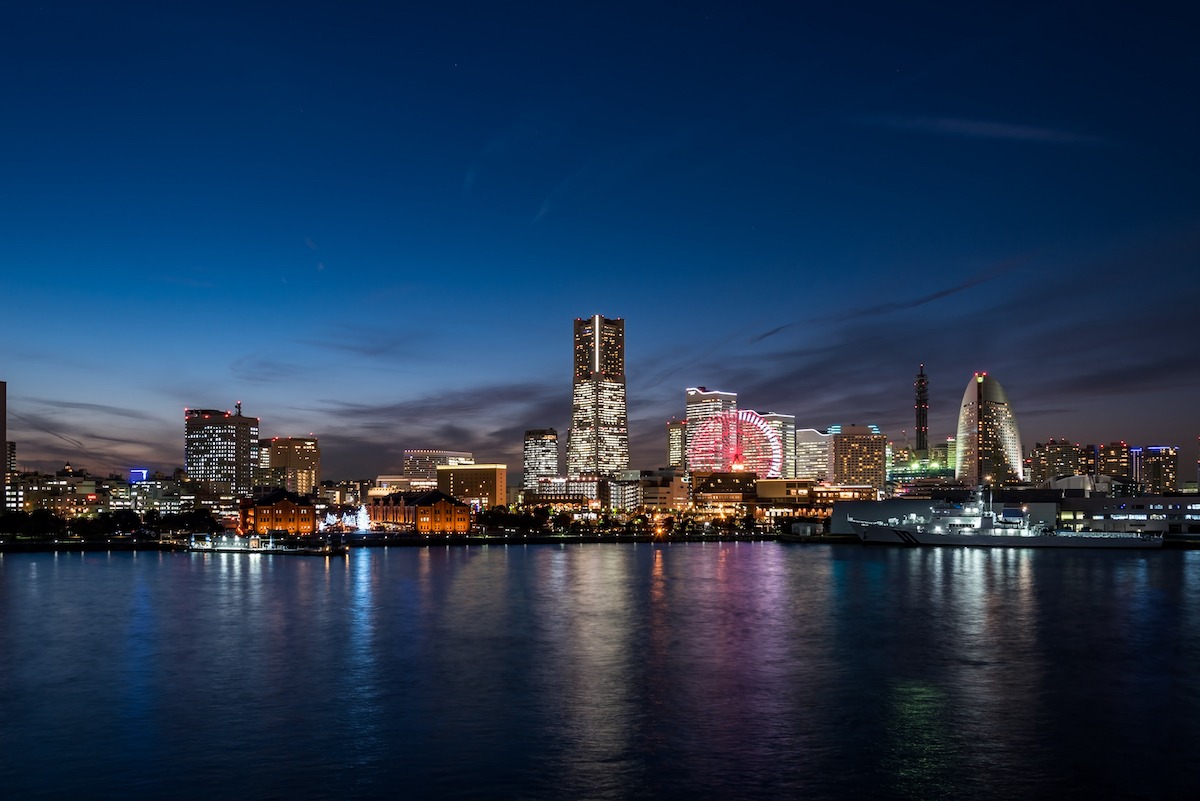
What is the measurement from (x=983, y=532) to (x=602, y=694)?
87.8m

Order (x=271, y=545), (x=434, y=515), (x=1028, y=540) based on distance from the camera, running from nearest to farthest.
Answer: (x=1028, y=540)
(x=271, y=545)
(x=434, y=515)

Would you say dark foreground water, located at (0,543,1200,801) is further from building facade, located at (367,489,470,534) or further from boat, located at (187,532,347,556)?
building facade, located at (367,489,470,534)

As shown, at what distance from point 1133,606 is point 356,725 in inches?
1468

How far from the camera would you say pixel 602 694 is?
25.3 meters

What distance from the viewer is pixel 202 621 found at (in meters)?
39.9

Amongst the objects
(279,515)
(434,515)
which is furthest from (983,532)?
(279,515)

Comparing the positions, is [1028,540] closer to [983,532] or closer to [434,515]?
[983,532]

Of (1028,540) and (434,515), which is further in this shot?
(434,515)

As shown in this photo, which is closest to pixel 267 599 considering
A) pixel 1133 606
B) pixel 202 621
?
pixel 202 621

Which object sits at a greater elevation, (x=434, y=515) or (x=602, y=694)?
(x=602, y=694)

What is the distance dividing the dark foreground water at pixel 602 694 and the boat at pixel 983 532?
49.5 m

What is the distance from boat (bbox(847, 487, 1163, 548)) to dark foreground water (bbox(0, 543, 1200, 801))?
4953 centimetres

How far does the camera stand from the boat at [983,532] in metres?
100

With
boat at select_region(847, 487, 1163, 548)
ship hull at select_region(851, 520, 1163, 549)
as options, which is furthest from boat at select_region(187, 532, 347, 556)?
ship hull at select_region(851, 520, 1163, 549)
